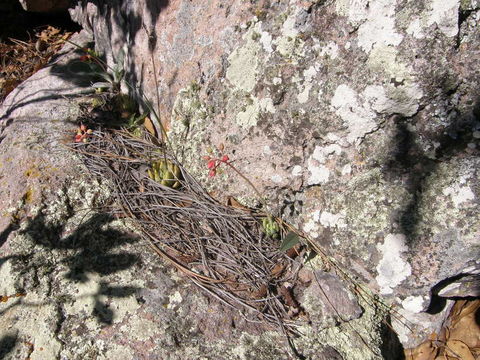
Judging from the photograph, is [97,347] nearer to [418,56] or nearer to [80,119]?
[80,119]

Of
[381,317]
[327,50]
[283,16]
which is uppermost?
[283,16]

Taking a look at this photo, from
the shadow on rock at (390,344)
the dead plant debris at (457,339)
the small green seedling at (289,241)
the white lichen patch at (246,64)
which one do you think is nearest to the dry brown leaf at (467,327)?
the dead plant debris at (457,339)

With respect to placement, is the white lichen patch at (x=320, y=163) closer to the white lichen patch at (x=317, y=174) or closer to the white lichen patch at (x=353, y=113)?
the white lichen patch at (x=317, y=174)

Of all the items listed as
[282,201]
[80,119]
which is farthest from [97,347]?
[80,119]

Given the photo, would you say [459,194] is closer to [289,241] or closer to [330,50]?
[289,241]

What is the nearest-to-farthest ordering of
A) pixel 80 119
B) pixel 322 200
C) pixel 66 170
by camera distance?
pixel 322 200 → pixel 66 170 → pixel 80 119

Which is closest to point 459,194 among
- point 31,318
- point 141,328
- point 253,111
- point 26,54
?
point 253,111

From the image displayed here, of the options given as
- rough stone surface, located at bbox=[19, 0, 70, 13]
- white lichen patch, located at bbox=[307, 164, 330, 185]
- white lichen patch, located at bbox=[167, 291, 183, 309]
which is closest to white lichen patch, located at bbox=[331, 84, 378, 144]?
white lichen patch, located at bbox=[307, 164, 330, 185]
